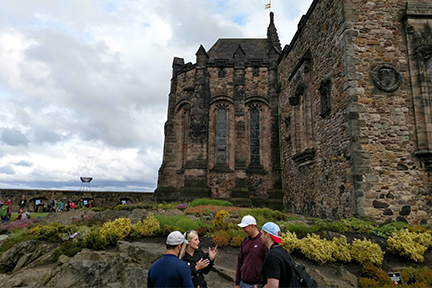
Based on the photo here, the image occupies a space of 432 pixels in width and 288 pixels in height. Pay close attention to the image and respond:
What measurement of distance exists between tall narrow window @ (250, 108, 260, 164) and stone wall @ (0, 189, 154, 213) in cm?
→ 1174

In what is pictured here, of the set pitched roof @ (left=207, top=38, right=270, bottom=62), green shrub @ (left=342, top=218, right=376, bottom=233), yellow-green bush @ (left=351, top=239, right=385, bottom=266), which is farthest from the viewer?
pitched roof @ (left=207, top=38, right=270, bottom=62)

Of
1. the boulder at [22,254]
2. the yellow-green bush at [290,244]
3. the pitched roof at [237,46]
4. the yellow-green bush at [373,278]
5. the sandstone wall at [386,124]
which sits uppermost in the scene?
the pitched roof at [237,46]

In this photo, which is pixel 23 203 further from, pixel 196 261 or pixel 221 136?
pixel 196 261

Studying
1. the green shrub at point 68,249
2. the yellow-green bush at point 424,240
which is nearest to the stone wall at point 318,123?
the yellow-green bush at point 424,240

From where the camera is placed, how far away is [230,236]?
25.5 feet

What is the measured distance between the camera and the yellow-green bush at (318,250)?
19.8ft

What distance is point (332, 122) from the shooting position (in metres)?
10.8

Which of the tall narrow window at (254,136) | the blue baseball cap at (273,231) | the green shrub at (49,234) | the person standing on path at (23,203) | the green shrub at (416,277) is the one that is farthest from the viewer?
the person standing on path at (23,203)

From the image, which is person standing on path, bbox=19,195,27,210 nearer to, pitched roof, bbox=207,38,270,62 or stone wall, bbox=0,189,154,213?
stone wall, bbox=0,189,154,213

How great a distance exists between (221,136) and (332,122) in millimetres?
10225

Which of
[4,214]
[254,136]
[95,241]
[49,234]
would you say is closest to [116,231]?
[95,241]

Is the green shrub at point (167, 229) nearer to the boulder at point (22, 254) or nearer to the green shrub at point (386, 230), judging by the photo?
the boulder at point (22, 254)

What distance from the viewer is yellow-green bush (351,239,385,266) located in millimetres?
5992

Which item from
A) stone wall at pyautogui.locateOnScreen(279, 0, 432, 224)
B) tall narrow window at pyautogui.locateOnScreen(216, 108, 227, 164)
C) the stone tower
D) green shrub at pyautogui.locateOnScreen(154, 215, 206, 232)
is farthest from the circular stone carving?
tall narrow window at pyautogui.locateOnScreen(216, 108, 227, 164)
